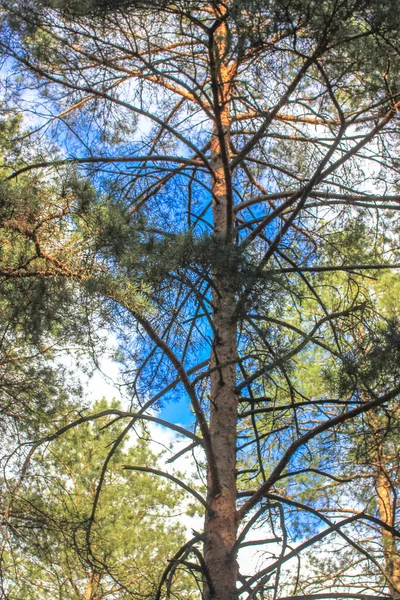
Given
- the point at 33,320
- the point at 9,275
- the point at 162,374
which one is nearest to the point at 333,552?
the point at 162,374

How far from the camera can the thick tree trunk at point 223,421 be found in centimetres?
367

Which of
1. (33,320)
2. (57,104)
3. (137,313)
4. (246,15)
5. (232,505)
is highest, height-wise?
(57,104)

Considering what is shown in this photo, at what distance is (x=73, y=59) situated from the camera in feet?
15.4

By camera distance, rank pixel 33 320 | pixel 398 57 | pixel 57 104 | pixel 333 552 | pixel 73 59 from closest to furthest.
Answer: pixel 398 57 < pixel 33 320 < pixel 73 59 < pixel 57 104 < pixel 333 552

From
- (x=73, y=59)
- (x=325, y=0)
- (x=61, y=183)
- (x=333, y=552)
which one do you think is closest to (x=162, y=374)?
(x=61, y=183)

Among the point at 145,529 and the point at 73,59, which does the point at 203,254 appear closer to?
the point at 73,59

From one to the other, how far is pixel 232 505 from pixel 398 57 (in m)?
2.91

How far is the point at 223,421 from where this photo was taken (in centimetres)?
423

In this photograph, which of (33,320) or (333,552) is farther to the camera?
(333,552)

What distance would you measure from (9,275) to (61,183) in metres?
0.62

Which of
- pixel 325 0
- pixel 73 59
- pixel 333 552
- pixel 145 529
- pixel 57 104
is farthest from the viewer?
pixel 145 529

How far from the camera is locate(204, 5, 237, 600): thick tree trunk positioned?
3.67 metres

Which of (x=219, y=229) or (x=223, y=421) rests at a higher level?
(x=219, y=229)

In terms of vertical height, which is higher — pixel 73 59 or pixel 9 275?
pixel 73 59
